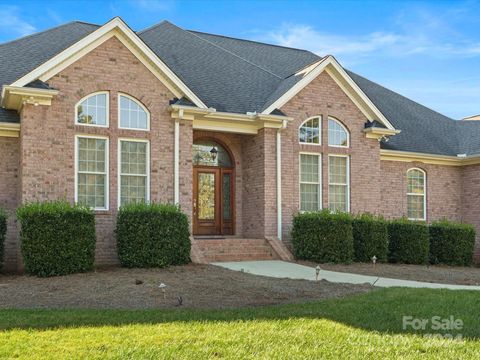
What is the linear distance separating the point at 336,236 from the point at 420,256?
10.7 feet

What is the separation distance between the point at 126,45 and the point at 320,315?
1040 cm

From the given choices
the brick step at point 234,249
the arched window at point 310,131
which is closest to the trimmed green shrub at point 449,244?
the arched window at point 310,131

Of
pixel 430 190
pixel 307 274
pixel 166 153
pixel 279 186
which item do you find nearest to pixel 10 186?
pixel 166 153

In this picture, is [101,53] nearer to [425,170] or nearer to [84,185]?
[84,185]

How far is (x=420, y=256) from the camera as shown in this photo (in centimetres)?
1709

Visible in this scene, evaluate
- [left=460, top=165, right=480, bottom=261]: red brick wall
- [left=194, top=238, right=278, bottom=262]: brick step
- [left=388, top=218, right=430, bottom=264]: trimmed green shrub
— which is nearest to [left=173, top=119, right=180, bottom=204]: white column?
[left=194, top=238, right=278, bottom=262]: brick step

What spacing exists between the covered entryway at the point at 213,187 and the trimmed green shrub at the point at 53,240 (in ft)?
19.1

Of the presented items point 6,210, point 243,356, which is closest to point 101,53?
point 6,210

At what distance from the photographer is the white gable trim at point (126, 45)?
1412 centimetres

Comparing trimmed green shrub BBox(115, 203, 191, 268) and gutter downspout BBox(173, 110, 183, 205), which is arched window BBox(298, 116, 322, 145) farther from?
trimmed green shrub BBox(115, 203, 191, 268)

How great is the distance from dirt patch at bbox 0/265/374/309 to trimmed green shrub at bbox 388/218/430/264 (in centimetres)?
643

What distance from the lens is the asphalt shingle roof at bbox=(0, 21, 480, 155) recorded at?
57.0 ft

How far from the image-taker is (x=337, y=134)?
18578 millimetres

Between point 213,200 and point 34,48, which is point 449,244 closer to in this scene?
point 213,200
